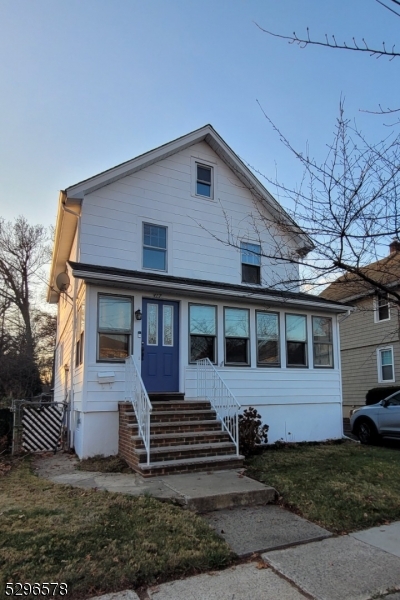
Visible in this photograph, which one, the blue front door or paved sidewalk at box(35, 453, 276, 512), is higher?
the blue front door

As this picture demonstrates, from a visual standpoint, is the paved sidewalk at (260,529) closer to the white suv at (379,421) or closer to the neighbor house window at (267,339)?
the neighbor house window at (267,339)

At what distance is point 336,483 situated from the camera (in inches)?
242

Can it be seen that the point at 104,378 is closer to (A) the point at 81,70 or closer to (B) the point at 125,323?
(B) the point at 125,323

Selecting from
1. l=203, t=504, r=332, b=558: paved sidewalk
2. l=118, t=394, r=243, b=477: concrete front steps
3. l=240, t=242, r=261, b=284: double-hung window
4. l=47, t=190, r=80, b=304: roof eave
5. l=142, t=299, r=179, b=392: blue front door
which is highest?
l=47, t=190, r=80, b=304: roof eave

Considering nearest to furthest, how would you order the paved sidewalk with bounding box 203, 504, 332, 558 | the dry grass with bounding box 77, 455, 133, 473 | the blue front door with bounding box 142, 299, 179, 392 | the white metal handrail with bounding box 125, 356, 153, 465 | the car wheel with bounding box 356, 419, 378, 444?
the paved sidewalk with bounding box 203, 504, 332, 558, the white metal handrail with bounding box 125, 356, 153, 465, the dry grass with bounding box 77, 455, 133, 473, the blue front door with bounding box 142, 299, 179, 392, the car wheel with bounding box 356, 419, 378, 444

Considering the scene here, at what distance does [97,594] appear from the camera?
3180 millimetres

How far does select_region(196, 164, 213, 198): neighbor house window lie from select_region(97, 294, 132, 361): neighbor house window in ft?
14.1

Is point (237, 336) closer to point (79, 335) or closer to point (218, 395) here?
point (218, 395)

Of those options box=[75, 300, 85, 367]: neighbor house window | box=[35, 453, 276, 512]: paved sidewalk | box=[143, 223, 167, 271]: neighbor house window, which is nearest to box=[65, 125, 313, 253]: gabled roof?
box=[143, 223, 167, 271]: neighbor house window

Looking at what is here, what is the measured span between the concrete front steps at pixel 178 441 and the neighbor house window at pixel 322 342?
426cm

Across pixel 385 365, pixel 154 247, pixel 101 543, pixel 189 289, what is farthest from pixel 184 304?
pixel 385 365

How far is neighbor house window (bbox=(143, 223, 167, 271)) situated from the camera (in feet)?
34.4

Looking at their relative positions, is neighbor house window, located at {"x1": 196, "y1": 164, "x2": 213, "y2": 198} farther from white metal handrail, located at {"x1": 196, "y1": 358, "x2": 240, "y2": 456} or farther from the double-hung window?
white metal handrail, located at {"x1": 196, "y1": 358, "x2": 240, "y2": 456}

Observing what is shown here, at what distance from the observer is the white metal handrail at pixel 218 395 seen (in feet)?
27.0
